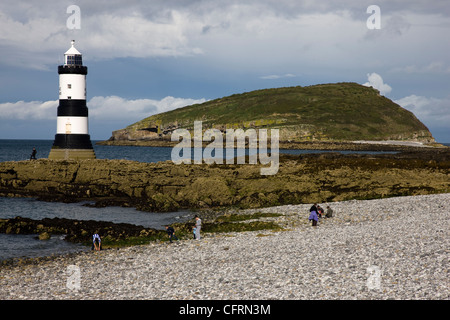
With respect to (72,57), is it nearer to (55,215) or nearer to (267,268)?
(55,215)

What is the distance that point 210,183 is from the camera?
135ft

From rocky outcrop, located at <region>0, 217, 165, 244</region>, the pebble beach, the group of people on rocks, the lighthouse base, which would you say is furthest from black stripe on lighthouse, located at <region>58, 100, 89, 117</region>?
the group of people on rocks

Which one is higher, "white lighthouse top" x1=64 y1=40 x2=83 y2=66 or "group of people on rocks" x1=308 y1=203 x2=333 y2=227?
"white lighthouse top" x1=64 y1=40 x2=83 y2=66

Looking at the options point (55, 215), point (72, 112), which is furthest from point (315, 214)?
point (72, 112)

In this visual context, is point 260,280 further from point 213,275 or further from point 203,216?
point 203,216

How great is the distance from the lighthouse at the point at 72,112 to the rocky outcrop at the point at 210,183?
11.6ft

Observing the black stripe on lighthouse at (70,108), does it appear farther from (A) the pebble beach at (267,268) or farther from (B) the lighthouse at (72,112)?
(A) the pebble beach at (267,268)

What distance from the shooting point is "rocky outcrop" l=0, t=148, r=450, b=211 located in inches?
1538

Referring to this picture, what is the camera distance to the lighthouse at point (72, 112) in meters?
54.0

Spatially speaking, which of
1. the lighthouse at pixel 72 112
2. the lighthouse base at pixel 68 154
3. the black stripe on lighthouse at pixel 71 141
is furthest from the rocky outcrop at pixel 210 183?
the lighthouse at pixel 72 112

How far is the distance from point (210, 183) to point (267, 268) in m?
23.3

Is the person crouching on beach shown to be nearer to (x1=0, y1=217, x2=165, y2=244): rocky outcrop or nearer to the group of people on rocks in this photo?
(x1=0, y1=217, x2=165, y2=244): rocky outcrop

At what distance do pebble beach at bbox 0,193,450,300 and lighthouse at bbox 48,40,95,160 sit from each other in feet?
110
